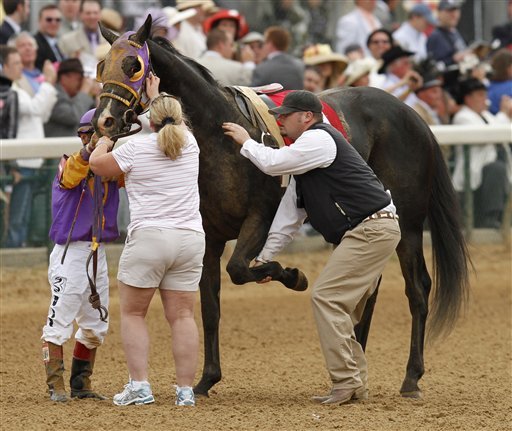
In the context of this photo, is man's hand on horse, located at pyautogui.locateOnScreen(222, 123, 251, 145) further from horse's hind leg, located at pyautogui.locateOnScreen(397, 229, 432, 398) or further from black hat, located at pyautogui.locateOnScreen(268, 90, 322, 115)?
horse's hind leg, located at pyautogui.locateOnScreen(397, 229, 432, 398)

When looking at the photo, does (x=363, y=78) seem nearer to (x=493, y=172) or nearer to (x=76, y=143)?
(x=493, y=172)

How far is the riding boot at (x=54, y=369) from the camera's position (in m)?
6.70

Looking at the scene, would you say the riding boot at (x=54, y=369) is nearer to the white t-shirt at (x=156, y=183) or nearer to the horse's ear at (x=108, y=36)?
the white t-shirt at (x=156, y=183)

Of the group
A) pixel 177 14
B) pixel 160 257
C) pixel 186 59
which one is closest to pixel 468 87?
pixel 177 14

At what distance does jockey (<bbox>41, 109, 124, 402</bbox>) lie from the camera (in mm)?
6656

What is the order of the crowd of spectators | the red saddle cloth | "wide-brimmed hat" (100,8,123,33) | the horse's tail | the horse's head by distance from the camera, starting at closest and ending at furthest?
the horse's head → the red saddle cloth → the horse's tail → the crowd of spectators → "wide-brimmed hat" (100,8,123,33)

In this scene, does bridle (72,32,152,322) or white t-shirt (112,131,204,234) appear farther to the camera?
bridle (72,32,152,322)

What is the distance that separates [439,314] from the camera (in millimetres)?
8148

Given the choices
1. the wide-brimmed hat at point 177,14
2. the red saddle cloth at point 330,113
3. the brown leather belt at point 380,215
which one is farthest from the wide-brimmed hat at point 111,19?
the brown leather belt at point 380,215

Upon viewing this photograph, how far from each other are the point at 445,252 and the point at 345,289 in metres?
1.82

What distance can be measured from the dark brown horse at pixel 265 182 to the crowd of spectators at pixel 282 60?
281 centimetres

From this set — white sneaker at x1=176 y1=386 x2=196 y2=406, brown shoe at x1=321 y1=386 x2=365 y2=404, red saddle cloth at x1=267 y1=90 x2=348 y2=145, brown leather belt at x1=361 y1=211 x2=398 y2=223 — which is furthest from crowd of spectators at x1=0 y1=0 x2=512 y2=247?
brown shoe at x1=321 y1=386 x2=365 y2=404

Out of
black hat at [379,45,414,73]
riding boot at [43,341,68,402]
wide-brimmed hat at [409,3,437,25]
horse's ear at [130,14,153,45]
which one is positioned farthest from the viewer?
wide-brimmed hat at [409,3,437,25]

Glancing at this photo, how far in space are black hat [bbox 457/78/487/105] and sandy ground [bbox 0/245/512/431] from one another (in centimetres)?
202
